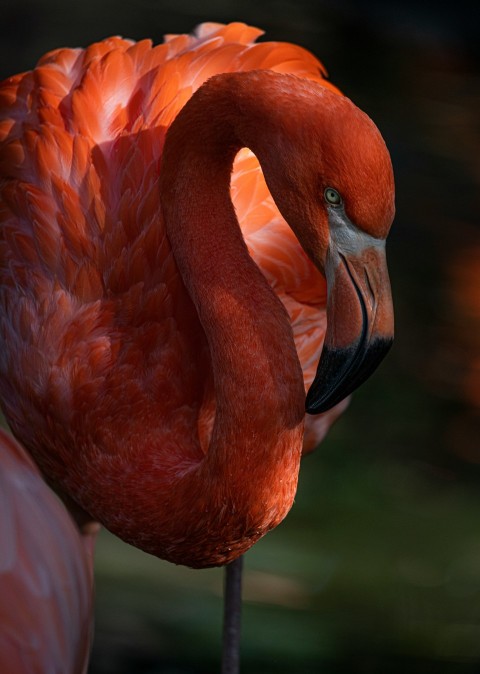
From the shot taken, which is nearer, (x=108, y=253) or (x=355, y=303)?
(x=355, y=303)

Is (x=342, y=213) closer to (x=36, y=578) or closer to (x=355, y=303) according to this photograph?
(x=355, y=303)

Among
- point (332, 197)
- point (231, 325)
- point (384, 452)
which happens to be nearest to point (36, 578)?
point (231, 325)

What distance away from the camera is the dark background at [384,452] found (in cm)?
323

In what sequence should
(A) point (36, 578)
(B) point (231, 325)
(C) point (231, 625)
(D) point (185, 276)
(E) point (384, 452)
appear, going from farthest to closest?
(E) point (384, 452), (C) point (231, 625), (D) point (185, 276), (B) point (231, 325), (A) point (36, 578)

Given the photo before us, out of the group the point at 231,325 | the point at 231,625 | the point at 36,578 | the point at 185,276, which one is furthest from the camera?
the point at 231,625

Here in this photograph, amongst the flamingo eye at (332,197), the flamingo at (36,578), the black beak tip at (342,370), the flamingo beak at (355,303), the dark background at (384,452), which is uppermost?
the flamingo eye at (332,197)

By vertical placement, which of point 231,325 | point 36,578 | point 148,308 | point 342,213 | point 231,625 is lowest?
point 231,625

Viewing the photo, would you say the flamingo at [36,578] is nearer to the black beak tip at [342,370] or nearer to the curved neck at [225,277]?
the curved neck at [225,277]

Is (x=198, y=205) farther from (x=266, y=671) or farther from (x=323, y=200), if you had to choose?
(x=266, y=671)

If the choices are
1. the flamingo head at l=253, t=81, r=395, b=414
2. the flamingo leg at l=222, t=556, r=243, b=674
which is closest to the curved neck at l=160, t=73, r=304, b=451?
the flamingo head at l=253, t=81, r=395, b=414

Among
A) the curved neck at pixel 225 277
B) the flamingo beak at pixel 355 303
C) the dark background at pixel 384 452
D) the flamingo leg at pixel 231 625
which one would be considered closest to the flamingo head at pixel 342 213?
the flamingo beak at pixel 355 303

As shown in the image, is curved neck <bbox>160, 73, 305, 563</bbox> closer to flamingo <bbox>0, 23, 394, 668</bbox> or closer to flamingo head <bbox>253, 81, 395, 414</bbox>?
flamingo <bbox>0, 23, 394, 668</bbox>

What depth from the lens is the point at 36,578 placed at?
1.74m

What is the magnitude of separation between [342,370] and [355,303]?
119 mm
